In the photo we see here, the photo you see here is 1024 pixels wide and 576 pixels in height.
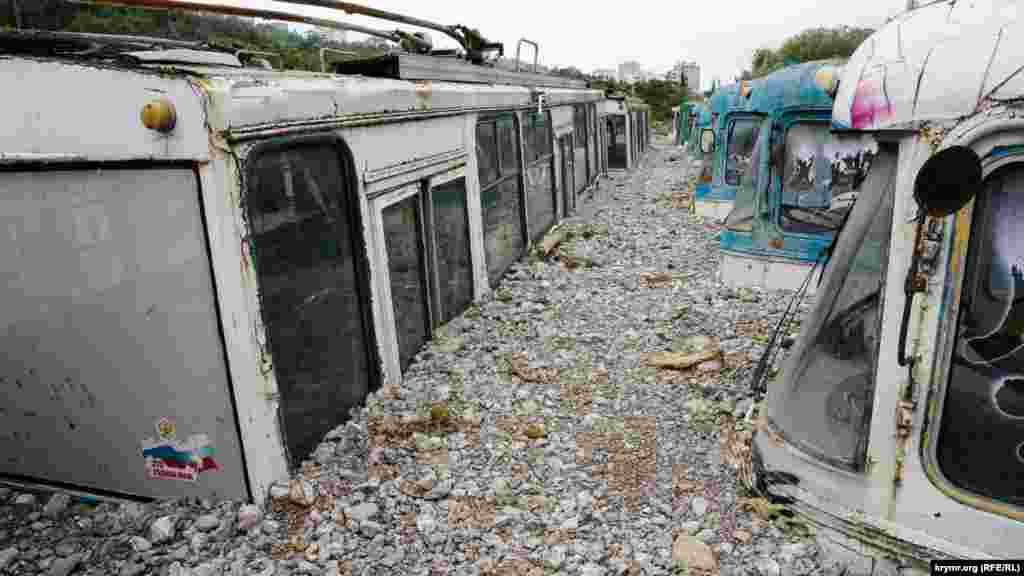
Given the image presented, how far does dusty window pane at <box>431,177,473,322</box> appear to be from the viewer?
19.8 ft

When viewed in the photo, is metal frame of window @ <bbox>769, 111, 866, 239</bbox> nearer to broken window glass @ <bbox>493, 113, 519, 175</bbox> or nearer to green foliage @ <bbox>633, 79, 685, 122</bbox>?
broken window glass @ <bbox>493, 113, 519, 175</bbox>

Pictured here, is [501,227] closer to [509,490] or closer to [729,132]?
[729,132]

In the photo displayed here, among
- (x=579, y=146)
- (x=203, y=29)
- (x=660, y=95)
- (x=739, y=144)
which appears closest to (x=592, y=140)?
(x=579, y=146)

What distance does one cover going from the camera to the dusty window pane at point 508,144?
789 cm

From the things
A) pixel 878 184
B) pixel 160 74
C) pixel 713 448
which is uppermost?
pixel 160 74

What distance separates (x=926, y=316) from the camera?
257 centimetres

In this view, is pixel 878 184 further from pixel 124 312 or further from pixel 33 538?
pixel 33 538

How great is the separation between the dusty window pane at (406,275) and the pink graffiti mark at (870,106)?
312 cm

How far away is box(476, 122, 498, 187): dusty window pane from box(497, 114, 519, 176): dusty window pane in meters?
0.27

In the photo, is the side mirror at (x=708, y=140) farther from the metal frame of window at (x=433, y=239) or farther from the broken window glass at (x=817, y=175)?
the metal frame of window at (x=433, y=239)

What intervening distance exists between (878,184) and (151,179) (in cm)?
323

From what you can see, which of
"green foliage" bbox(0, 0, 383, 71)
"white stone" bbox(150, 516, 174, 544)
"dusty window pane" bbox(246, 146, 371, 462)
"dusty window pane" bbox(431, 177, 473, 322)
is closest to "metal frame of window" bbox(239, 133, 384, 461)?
"dusty window pane" bbox(246, 146, 371, 462)

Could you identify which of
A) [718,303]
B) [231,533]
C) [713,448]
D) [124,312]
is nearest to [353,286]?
[124,312]

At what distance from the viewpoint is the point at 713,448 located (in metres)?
4.15
